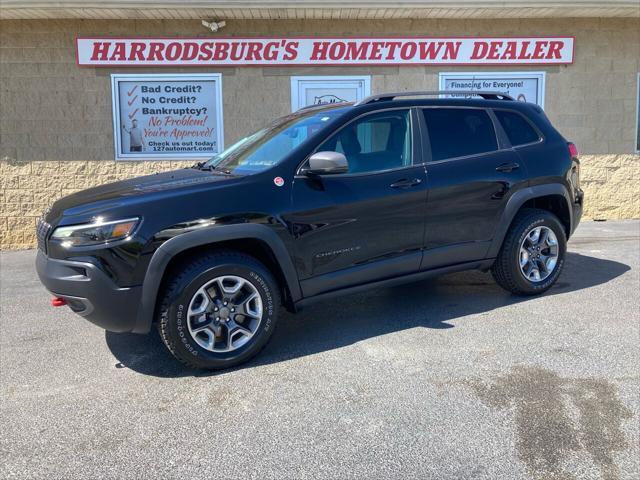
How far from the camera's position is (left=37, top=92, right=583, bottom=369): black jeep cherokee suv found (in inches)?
137

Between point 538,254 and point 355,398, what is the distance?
2702mm

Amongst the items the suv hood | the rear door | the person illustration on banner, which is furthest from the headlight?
the person illustration on banner

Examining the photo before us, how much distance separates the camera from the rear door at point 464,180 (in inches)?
176

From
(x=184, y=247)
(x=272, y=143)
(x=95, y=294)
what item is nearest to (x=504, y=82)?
(x=272, y=143)

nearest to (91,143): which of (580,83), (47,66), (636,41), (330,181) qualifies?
(47,66)

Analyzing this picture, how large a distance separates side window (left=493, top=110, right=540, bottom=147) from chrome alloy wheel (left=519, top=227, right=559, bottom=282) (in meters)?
0.83

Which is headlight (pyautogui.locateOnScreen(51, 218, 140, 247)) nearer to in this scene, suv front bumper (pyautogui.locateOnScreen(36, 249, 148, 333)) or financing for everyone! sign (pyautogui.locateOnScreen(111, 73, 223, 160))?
suv front bumper (pyautogui.locateOnScreen(36, 249, 148, 333))

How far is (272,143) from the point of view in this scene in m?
4.41

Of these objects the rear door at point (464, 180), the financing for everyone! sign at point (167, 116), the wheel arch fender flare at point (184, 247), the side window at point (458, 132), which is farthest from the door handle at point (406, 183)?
the financing for everyone! sign at point (167, 116)

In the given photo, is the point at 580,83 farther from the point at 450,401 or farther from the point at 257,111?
the point at 450,401

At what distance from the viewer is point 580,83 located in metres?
9.62

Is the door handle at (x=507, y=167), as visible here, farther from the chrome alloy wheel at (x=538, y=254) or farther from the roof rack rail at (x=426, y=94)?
the roof rack rail at (x=426, y=94)

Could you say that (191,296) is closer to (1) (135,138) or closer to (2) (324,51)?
(1) (135,138)

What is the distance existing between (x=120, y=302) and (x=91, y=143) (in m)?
6.49
